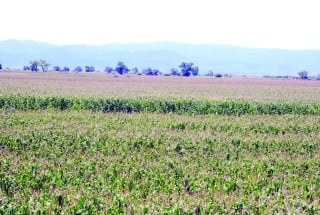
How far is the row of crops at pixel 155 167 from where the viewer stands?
9109 millimetres

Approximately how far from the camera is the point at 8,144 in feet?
47.9

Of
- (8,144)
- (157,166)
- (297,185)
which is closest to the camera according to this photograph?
(297,185)

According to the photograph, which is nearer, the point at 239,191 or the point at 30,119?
the point at 239,191

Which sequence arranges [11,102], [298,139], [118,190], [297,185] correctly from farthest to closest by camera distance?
[11,102] → [298,139] → [297,185] → [118,190]

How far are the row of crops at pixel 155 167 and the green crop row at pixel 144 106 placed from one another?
6.60 meters

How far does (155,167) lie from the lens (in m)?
12.3

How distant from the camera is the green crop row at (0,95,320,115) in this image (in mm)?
26703

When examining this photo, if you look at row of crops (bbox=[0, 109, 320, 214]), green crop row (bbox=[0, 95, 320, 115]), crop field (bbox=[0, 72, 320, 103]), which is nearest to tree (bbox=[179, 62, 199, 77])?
crop field (bbox=[0, 72, 320, 103])

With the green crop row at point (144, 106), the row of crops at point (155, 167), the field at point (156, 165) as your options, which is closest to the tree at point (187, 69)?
the green crop row at point (144, 106)

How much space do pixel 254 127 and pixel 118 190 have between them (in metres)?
11.8

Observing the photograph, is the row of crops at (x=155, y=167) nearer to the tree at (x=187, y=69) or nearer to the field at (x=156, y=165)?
the field at (x=156, y=165)

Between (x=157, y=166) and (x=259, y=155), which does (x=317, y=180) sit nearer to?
(x=259, y=155)

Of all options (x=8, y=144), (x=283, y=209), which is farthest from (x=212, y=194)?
(x=8, y=144)

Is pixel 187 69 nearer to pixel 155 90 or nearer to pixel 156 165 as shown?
pixel 155 90
